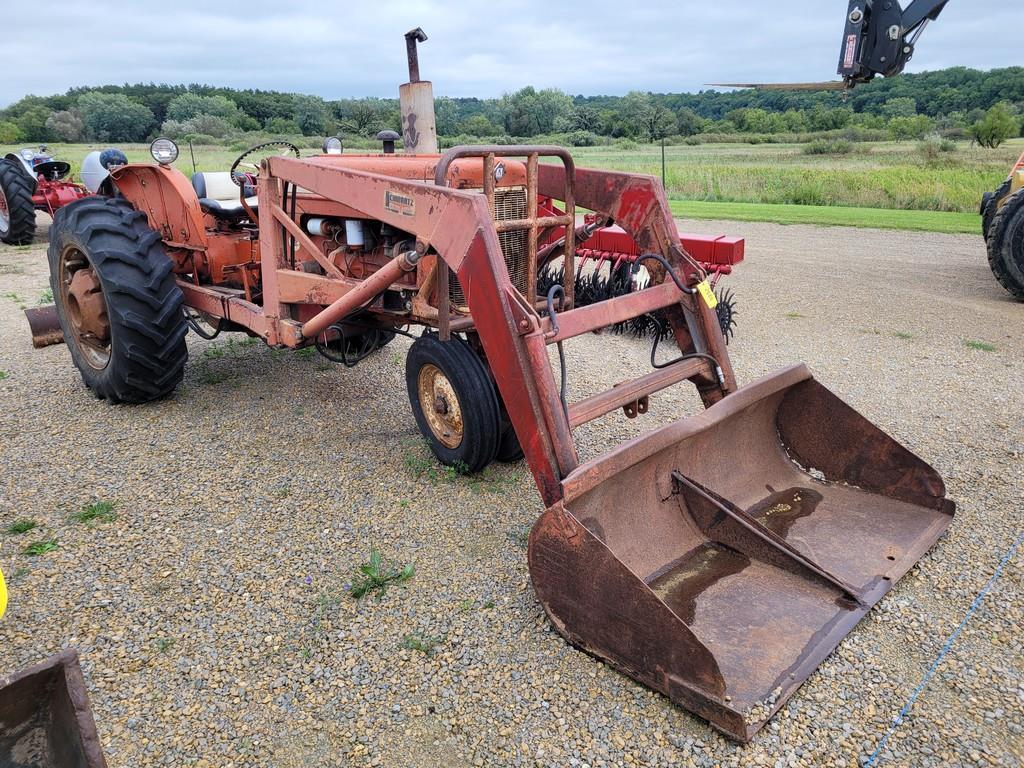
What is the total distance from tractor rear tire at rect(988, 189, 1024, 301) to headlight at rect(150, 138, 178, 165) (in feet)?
25.3

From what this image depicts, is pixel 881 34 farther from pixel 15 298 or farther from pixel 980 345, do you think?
pixel 15 298

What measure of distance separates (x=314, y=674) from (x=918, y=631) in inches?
86.0

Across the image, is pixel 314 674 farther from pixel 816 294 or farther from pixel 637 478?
pixel 816 294

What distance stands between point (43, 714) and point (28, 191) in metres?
11.5

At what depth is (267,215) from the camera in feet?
13.7

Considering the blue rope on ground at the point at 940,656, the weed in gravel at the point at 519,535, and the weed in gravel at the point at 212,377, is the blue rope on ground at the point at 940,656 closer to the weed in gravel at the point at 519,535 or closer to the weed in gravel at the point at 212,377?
the weed in gravel at the point at 519,535

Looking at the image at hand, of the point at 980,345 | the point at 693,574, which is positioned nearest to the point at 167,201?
the point at 693,574

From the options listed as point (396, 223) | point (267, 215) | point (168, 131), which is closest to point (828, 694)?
point (396, 223)

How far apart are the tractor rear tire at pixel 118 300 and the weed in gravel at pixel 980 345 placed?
6286 mm

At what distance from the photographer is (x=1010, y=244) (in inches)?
299

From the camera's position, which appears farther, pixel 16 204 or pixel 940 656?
pixel 16 204

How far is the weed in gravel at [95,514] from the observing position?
3.53 meters

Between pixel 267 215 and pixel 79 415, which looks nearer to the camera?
pixel 267 215

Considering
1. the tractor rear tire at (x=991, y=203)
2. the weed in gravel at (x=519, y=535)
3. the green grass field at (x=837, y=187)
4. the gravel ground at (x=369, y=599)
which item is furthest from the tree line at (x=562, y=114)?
the weed in gravel at (x=519, y=535)
